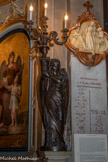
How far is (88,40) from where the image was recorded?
720 cm

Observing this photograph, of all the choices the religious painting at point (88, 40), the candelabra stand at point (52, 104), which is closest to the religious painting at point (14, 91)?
the religious painting at point (88, 40)

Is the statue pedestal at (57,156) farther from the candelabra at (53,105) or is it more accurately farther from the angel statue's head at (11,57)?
the angel statue's head at (11,57)

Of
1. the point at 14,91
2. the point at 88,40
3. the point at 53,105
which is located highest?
the point at 88,40

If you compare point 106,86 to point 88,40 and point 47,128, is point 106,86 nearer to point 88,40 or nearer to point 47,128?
point 88,40

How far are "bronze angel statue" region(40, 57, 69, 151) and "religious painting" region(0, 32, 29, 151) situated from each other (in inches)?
71.2

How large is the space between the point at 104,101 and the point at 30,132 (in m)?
2.11

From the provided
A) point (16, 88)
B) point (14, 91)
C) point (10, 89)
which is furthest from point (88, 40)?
point (10, 89)

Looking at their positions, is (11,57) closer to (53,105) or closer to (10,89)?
(10,89)

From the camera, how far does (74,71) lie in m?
6.98

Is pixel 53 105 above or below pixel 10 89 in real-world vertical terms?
below

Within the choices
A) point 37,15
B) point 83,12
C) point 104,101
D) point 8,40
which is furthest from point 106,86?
point 8,40

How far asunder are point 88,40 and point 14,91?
109 inches

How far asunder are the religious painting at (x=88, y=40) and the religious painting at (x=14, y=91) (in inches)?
66.6

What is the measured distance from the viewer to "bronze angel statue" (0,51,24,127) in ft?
27.0
